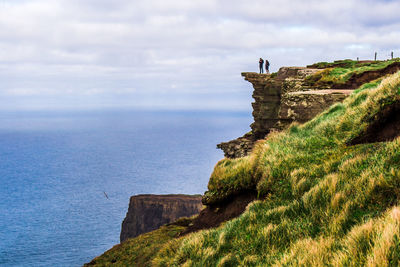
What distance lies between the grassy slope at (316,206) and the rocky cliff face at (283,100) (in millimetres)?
8098

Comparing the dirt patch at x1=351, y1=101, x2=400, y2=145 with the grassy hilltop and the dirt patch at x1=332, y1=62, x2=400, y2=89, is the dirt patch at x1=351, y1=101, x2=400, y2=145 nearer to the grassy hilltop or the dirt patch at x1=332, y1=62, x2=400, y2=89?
the grassy hilltop

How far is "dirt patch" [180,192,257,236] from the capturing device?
37.6 feet

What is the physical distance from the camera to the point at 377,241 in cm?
414

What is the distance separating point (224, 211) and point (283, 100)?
13.9m

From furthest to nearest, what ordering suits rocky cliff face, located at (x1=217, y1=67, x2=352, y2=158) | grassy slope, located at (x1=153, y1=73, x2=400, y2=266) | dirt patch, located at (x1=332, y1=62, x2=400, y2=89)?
dirt patch, located at (x1=332, y1=62, x2=400, y2=89), rocky cliff face, located at (x1=217, y1=67, x2=352, y2=158), grassy slope, located at (x1=153, y1=73, x2=400, y2=266)

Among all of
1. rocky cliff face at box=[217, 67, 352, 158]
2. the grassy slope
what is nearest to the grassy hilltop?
the grassy slope

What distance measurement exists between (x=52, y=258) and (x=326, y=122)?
73521 millimetres

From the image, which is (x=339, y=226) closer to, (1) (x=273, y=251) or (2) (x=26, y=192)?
(1) (x=273, y=251)

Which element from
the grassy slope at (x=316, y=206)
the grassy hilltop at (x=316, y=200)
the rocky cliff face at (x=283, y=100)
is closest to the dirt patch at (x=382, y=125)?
the grassy hilltop at (x=316, y=200)

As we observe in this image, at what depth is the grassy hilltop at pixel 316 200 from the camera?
4.75 m

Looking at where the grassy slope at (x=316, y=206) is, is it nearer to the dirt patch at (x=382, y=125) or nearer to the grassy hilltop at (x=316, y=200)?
the grassy hilltop at (x=316, y=200)

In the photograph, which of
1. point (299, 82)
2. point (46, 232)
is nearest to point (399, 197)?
point (299, 82)

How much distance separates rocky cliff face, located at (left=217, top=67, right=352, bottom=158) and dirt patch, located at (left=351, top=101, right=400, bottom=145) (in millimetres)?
8996

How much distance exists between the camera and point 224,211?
40.3ft
